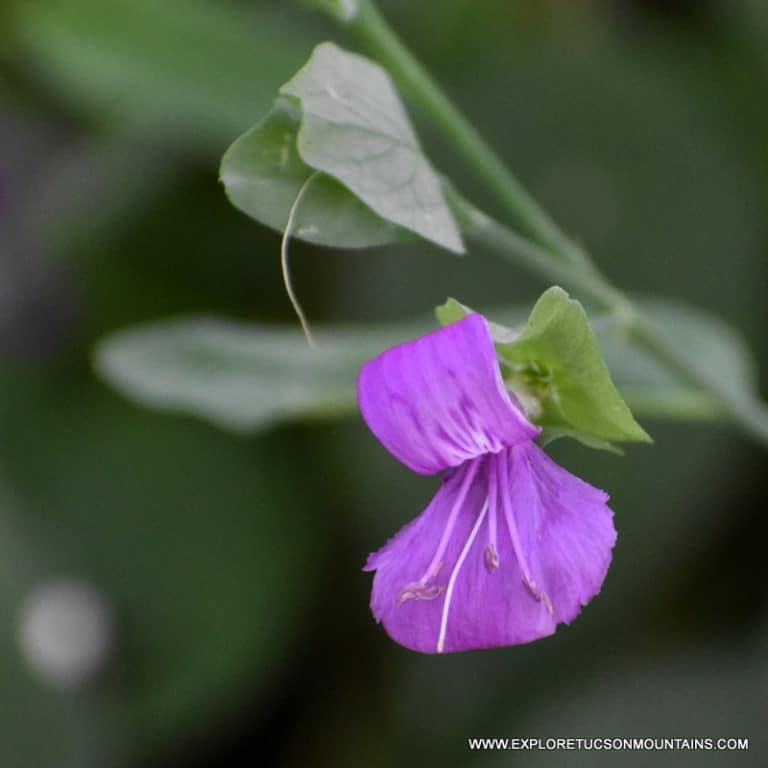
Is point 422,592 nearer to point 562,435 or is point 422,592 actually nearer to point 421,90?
point 562,435

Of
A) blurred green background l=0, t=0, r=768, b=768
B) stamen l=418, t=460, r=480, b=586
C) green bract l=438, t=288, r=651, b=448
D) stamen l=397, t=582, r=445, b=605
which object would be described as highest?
Answer: green bract l=438, t=288, r=651, b=448

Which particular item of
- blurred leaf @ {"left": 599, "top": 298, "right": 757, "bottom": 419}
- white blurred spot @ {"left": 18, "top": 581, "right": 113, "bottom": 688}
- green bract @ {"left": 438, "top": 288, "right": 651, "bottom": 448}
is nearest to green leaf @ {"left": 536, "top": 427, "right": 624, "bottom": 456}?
green bract @ {"left": 438, "top": 288, "right": 651, "bottom": 448}

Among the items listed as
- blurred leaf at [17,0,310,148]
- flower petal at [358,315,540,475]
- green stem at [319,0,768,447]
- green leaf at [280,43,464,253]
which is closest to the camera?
flower petal at [358,315,540,475]

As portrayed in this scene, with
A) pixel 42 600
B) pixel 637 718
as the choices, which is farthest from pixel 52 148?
pixel 637 718

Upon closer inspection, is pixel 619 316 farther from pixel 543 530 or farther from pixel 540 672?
pixel 540 672

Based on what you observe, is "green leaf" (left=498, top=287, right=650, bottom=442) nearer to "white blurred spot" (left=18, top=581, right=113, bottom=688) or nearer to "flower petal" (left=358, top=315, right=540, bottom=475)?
"flower petal" (left=358, top=315, right=540, bottom=475)

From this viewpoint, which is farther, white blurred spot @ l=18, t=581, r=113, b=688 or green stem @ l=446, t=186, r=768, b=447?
white blurred spot @ l=18, t=581, r=113, b=688

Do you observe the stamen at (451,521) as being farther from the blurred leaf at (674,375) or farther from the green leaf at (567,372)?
the blurred leaf at (674,375)

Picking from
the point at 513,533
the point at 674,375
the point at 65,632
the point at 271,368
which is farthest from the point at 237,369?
the point at 513,533
